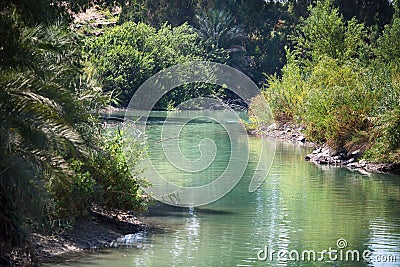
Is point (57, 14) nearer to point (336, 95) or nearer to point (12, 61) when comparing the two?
point (12, 61)

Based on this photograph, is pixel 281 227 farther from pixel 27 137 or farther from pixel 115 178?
pixel 27 137

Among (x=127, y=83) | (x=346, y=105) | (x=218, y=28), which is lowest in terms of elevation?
(x=346, y=105)

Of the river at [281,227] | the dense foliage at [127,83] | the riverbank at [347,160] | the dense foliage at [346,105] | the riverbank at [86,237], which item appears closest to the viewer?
the dense foliage at [127,83]

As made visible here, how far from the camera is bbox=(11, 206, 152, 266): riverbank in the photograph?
38.6 ft

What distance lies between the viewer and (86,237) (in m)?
13.1

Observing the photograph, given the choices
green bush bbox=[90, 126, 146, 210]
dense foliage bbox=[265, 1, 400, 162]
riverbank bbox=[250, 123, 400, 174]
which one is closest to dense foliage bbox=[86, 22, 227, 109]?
dense foliage bbox=[265, 1, 400, 162]

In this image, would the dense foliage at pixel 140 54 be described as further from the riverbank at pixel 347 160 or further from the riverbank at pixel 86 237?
the riverbank at pixel 86 237

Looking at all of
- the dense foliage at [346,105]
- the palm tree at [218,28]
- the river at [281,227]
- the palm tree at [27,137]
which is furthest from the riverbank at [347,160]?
the palm tree at [218,28]

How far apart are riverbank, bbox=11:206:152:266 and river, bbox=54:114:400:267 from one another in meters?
0.33

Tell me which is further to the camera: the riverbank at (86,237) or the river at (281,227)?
the river at (281,227)

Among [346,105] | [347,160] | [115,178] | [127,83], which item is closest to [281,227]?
[115,178]

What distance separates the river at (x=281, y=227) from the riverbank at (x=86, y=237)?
0.33m

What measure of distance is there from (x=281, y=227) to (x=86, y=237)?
181 inches

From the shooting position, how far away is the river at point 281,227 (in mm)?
12961
